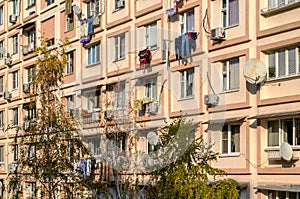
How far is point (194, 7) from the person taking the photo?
1772 cm

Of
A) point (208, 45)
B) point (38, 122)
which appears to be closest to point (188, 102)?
point (208, 45)

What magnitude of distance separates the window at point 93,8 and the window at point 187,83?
5.18m

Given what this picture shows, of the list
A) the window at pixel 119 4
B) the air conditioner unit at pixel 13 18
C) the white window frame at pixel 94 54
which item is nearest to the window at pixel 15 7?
the air conditioner unit at pixel 13 18

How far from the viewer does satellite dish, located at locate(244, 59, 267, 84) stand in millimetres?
15050

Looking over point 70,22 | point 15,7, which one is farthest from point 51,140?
point 15,7

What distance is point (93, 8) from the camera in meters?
22.7

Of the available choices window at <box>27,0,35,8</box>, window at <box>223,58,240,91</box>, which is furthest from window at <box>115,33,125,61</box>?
window at <box>27,0,35,8</box>

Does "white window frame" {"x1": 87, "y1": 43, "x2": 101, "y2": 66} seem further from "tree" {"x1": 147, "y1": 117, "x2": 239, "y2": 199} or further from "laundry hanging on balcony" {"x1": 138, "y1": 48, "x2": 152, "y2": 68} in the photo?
"tree" {"x1": 147, "y1": 117, "x2": 239, "y2": 199}

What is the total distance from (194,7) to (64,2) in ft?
26.6

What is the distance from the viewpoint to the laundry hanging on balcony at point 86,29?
22281 millimetres

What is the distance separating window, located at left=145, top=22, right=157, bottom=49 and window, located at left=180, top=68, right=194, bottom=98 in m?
1.39

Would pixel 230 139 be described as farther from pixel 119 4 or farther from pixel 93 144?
pixel 119 4

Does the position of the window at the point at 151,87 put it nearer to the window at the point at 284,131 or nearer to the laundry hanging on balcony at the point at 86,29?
the laundry hanging on balcony at the point at 86,29

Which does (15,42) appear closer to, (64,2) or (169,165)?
(64,2)
